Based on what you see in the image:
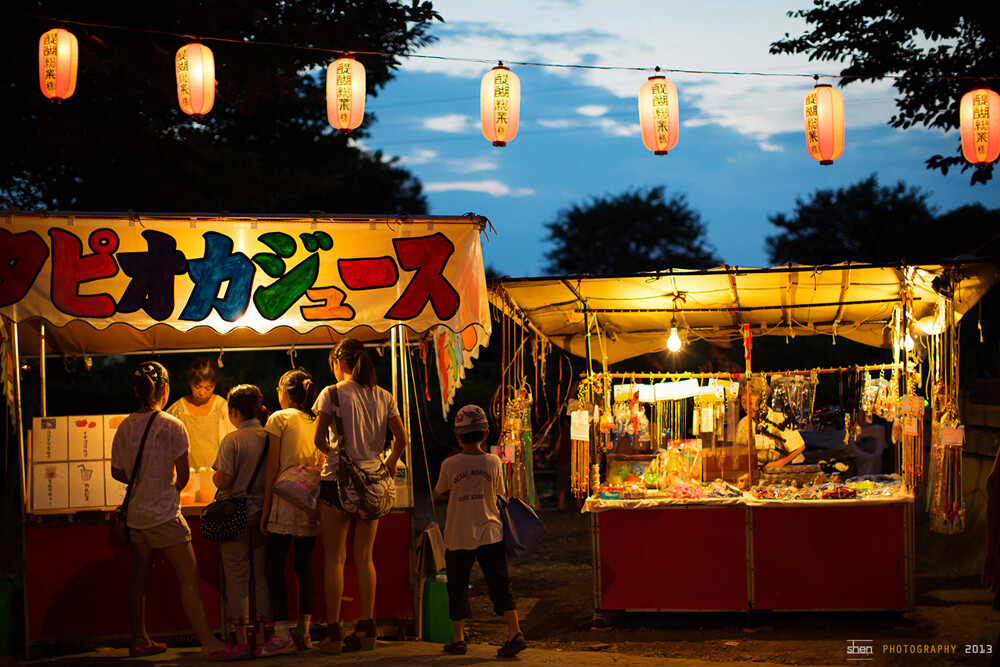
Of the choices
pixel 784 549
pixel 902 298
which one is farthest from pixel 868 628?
pixel 902 298

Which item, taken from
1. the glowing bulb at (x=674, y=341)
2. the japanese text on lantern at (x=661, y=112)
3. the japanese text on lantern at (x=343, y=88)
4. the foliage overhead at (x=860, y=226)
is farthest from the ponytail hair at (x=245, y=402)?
the foliage overhead at (x=860, y=226)

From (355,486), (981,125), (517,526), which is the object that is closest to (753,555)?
(517,526)

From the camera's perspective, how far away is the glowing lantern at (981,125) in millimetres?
7844

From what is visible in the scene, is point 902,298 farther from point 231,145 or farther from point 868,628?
point 231,145

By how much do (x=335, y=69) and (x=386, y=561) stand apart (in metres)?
5.02

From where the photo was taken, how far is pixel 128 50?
1131 centimetres

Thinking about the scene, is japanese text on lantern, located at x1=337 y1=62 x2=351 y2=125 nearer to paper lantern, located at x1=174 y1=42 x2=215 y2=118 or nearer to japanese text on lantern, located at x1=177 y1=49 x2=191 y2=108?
paper lantern, located at x1=174 y1=42 x2=215 y2=118

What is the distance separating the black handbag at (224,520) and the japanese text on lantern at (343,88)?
4551mm

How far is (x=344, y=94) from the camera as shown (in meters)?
8.48

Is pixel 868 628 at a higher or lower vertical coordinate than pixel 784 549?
lower

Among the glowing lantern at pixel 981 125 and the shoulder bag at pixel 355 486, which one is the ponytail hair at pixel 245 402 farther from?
the glowing lantern at pixel 981 125

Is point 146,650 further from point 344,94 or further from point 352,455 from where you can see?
point 344,94

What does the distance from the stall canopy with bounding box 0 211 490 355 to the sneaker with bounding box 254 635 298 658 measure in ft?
6.48

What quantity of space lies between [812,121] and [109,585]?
7064mm
